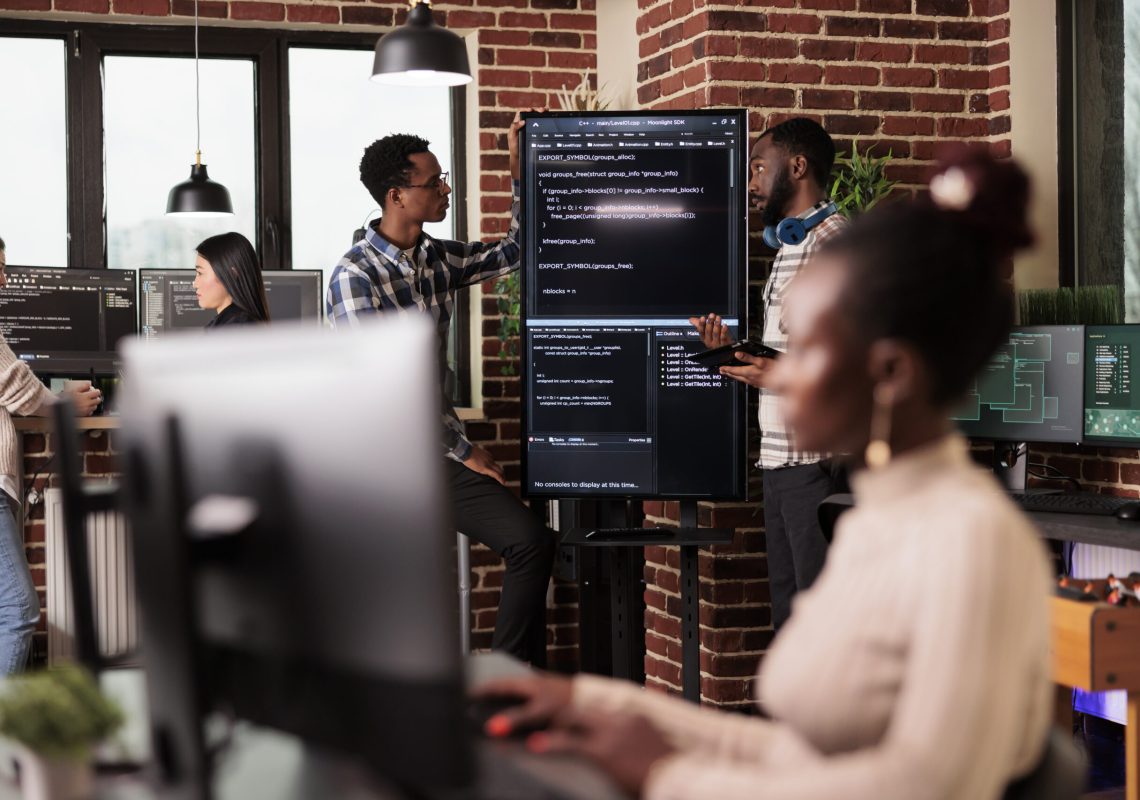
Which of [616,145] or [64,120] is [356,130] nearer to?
[64,120]

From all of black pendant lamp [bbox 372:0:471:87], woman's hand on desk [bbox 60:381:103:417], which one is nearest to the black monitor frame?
woman's hand on desk [bbox 60:381:103:417]

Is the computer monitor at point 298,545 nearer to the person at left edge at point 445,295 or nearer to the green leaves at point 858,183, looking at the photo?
the person at left edge at point 445,295

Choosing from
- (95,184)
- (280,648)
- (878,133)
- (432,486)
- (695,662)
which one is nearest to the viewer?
(432,486)

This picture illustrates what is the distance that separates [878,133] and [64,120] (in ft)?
9.95

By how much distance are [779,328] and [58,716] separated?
9.33ft

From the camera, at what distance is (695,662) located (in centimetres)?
355

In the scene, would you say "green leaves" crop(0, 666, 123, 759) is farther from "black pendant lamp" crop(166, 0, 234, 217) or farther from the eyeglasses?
"black pendant lamp" crop(166, 0, 234, 217)

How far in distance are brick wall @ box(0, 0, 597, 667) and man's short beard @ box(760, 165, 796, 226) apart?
1.56 meters

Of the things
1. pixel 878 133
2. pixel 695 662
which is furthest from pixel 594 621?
pixel 878 133

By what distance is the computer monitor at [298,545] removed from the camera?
949 millimetres

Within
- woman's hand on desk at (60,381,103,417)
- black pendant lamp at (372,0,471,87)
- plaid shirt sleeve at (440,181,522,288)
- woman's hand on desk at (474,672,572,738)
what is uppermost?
black pendant lamp at (372,0,471,87)

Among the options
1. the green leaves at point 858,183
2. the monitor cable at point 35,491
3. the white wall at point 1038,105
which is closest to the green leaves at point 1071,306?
the white wall at point 1038,105

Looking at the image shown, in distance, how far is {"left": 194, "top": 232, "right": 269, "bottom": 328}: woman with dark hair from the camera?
407cm

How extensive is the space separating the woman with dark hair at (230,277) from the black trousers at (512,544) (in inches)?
34.6
